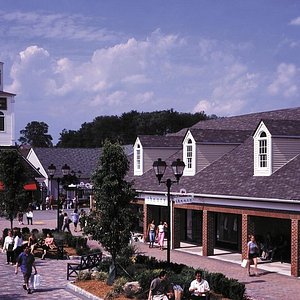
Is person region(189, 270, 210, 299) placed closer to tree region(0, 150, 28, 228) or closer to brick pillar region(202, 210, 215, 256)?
brick pillar region(202, 210, 215, 256)

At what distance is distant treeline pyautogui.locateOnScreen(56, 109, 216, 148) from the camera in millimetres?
129750

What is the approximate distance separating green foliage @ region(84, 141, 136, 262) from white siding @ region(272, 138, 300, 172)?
8490 mm

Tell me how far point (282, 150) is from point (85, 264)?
31.4 ft

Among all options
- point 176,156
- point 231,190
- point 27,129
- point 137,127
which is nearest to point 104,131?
point 137,127

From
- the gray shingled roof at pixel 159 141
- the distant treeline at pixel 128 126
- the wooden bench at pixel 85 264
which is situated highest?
the distant treeline at pixel 128 126

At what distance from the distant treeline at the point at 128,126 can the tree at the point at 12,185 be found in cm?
8819

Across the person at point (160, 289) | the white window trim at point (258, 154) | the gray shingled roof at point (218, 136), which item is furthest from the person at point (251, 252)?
the gray shingled roof at point (218, 136)

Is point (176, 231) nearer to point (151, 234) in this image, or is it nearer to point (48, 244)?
point (151, 234)

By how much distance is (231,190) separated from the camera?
90.1 ft

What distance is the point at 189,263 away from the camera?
2672 centimetres

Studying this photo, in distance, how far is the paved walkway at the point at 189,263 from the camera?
791 inches

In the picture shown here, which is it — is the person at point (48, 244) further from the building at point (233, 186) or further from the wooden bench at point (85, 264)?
the building at point (233, 186)

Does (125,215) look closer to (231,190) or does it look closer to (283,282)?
(283,282)

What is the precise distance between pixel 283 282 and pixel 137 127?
367 feet
